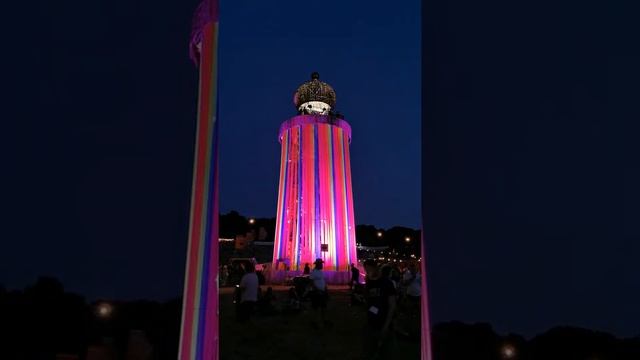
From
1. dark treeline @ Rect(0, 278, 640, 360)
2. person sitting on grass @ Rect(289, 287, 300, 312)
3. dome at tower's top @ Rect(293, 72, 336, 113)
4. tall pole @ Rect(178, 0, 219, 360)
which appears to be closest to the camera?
tall pole @ Rect(178, 0, 219, 360)

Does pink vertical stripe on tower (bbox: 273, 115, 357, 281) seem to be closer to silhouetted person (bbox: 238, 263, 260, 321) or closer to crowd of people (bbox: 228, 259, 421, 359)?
crowd of people (bbox: 228, 259, 421, 359)

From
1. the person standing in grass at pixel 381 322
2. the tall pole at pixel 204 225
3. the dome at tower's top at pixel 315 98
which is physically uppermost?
the dome at tower's top at pixel 315 98

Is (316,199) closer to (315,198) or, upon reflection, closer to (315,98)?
(315,198)

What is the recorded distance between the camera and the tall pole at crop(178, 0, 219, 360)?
397 cm

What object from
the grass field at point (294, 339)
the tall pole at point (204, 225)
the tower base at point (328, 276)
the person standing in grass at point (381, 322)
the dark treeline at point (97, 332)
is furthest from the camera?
the tower base at point (328, 276)

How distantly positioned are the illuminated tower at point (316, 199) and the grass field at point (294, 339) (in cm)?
907

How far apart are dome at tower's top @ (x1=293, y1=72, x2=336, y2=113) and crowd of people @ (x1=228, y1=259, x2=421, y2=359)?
11516 mm

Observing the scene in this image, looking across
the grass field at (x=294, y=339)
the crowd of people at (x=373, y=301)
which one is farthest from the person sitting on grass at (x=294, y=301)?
the grass field at (x=294, y=339)

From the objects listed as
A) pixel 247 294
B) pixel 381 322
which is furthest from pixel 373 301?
pixel 247 294

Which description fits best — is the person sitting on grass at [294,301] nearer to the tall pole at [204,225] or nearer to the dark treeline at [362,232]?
the tall pole at [204,225]

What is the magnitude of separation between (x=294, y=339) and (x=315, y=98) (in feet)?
53.5

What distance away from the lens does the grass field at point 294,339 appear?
22.7 feet

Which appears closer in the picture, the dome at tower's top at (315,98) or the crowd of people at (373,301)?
the crowd of people at (373,301)

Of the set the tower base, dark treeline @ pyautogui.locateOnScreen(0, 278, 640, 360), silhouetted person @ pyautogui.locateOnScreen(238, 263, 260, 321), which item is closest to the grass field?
silhouetted person @ pyautogui.locateOnScreen(238, 263, 260, 321)
